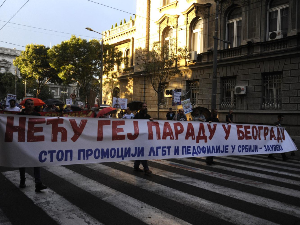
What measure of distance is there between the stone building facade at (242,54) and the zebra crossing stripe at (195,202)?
11.7 meters

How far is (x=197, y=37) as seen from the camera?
2375 cm

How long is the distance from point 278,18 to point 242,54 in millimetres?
3013

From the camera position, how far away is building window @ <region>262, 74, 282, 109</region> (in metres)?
17.6

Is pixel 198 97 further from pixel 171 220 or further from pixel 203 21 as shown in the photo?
pixel 171 220

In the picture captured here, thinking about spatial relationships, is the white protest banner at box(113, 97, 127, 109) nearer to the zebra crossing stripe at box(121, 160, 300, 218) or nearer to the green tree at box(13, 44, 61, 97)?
the zebra crossing stripe at box(121, 160, 300, 218)

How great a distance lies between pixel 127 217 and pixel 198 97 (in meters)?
19.4

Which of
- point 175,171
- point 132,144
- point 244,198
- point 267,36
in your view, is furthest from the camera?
point 267,36

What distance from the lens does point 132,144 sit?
6738 mm

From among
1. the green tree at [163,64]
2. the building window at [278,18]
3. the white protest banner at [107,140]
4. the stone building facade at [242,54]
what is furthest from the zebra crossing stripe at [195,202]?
the green tree at [163,64]

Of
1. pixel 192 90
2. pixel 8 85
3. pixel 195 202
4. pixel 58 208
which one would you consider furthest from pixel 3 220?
pixel 8 85

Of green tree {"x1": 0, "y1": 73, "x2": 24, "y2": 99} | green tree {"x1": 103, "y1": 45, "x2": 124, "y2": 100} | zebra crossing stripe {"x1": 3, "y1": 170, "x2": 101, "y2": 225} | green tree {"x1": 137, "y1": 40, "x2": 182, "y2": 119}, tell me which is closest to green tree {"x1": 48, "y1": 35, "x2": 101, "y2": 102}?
green tree {"x1": 103, "y1": 45, "x2": 124, "y2": 100}

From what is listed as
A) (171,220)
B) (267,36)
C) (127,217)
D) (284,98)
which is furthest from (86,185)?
(267,36)

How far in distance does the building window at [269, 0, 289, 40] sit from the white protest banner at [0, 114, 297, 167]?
11.1m

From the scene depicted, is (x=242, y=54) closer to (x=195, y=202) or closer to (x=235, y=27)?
(x=235, y=27)
